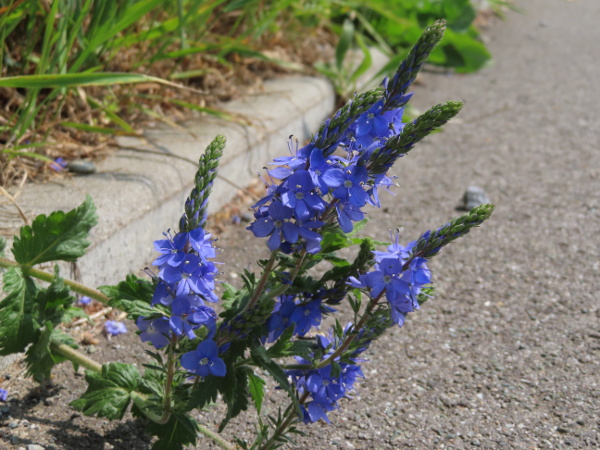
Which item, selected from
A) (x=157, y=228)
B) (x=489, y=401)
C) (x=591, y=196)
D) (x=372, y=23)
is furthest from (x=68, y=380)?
(x=372, y=23)

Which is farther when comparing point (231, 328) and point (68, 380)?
point (68, 380)

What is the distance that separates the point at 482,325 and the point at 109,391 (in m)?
1.46

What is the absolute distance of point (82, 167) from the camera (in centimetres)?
293

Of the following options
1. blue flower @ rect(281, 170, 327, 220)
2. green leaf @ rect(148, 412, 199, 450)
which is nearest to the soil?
green leaf @ rect(148, 412, 199, 450)

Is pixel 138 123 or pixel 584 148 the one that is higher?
pixel 138 123

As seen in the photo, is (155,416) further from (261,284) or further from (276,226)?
(276,226)

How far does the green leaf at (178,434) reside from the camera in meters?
1.82

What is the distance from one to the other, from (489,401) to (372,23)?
3.72 m

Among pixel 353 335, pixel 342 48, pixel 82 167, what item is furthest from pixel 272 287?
pixel 342 48

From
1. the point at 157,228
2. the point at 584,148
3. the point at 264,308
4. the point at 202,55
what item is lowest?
the point at 584,148

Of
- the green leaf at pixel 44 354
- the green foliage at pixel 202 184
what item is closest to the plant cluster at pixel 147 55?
the green leaf at pixel 44 354

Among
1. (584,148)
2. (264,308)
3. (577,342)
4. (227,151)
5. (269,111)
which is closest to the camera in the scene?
(264,308)

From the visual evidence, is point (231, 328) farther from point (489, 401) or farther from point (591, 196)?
point (591, 196)

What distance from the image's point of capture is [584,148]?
15.0 ft
